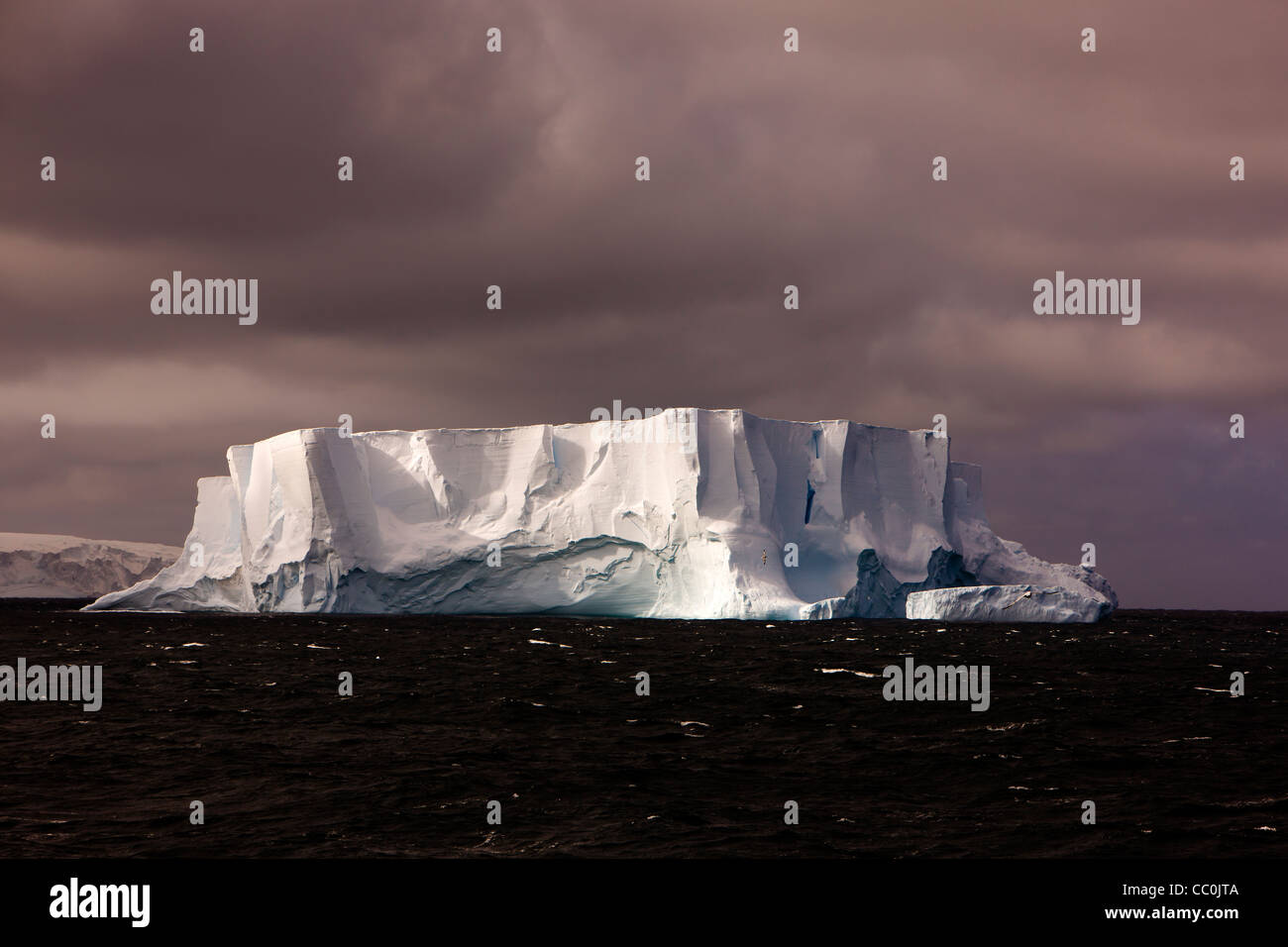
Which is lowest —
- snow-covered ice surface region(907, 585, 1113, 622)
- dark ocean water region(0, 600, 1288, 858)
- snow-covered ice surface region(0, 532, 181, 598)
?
dark ocean water region(0, 600, 1288, 858)

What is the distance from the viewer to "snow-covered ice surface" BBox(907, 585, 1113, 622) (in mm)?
32781

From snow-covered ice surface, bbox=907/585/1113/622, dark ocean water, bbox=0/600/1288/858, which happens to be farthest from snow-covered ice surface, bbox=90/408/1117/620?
dark ocean water, bbox=0/600/1288/858

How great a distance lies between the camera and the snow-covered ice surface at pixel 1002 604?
32781mm

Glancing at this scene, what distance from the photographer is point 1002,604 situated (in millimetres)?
33062

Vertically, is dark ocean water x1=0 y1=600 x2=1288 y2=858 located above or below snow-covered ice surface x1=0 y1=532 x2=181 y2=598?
below

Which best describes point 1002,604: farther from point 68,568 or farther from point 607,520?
point 68,568

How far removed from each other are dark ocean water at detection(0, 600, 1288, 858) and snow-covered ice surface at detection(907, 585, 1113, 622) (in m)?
10.0

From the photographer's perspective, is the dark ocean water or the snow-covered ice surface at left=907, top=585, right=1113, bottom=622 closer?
the dark ocean water

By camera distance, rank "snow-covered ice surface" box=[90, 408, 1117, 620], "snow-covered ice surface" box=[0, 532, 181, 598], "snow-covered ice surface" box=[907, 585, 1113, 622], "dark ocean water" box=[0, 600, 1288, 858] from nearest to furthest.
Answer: "dark ocean water" box=[0, 600, 1288, 858] → "snow-covered ice surface" box=[907, 585, 1113, 622] → "snow-covered ice surface" box=[90, 408, 1117, 620] → "snow-covered ice surface" box=[0, 532, 181, 598]

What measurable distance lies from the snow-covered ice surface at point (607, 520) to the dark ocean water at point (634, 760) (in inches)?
437

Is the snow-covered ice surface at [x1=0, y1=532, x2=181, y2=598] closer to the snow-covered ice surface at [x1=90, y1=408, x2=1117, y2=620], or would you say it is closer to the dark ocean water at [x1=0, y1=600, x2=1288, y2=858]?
the snow-covered ice surface at [x1=90, y1=408, x2=1117, y2=620]

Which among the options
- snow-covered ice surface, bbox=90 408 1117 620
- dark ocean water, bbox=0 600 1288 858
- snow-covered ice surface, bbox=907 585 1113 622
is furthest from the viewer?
snow-covered ice surface, bbox=90 408 1117 620

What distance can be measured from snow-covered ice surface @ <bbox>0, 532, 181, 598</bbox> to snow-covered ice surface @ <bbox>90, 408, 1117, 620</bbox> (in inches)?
1475

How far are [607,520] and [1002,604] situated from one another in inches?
446
